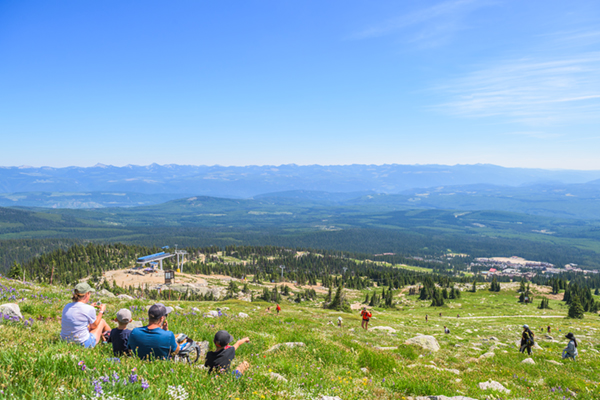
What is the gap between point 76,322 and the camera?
27.6 feet

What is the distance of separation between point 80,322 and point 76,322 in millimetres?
90

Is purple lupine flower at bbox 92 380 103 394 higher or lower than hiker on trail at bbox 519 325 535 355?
higher

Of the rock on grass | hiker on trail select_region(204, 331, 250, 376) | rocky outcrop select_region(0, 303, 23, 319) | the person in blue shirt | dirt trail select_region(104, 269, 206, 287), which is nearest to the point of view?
hiker on trail select_region(204, 331, 250, 376)

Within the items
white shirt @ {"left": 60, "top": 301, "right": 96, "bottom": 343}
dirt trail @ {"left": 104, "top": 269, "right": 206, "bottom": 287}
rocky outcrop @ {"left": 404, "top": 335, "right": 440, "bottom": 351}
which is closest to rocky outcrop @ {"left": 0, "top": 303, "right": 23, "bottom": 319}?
white shirt @ {"left": 60, "top": 301, "right": 96, "bottom": 343}

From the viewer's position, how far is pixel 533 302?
9588 cm

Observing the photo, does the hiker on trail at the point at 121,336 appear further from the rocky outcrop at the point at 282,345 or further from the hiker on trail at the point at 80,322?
the rocky outcrop at the point at 282,345

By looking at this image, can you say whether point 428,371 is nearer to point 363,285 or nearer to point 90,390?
point 90,390

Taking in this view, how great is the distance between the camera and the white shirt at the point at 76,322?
327 inches

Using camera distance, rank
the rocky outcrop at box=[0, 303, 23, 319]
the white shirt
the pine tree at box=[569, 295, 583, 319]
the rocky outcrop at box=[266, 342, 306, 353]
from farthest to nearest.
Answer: the pine tree at box=[569, 295, 583, 319], the rocky outcrop at box=[266, 342, 306, 353], the rocky outcrop at box=[0, 303, 23, 319], the white shirt

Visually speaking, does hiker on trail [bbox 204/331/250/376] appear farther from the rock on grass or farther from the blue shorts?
the rock on grass

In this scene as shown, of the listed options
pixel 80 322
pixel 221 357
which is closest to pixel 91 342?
pixel 80 322

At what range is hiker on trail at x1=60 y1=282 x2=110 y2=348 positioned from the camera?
8312 mm

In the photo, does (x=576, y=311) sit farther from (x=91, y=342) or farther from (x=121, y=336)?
(x=91, y=342)

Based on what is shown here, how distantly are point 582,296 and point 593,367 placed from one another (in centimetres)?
10936
